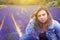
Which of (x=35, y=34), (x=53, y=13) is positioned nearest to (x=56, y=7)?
(x=53, y=13)

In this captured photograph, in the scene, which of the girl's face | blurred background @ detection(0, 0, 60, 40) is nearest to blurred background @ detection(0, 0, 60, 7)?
blurred background @ detection(0, 0, 60, 40)

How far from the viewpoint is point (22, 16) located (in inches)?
46.1

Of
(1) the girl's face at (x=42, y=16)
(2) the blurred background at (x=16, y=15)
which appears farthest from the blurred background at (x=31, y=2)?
(1) the girl's face at (x=42, y=16)

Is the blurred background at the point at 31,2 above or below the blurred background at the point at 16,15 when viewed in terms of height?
above

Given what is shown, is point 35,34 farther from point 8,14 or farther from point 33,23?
point 8,14

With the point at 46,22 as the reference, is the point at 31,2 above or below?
above

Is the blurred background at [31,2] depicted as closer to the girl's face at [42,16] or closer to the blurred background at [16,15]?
the blurred background at [16,15]

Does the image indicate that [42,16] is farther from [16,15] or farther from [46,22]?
[16,15]

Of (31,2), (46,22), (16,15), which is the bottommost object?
(46,22)

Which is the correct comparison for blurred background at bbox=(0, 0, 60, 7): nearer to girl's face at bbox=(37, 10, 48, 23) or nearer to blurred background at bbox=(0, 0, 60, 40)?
blurred background at bbox=(0, 0, 60, 40)

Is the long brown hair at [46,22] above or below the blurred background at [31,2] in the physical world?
below

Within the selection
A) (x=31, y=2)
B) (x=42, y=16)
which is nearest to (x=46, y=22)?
(x=42, y=16)

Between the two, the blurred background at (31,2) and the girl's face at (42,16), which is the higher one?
the blurred background at (31,2)

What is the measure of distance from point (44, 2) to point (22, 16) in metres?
0.26
